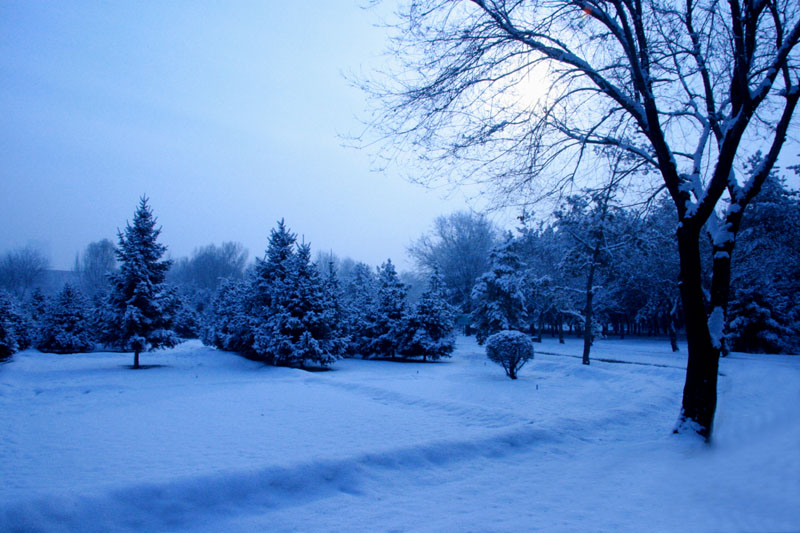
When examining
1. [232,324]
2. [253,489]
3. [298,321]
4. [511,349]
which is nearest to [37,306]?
[232,324]

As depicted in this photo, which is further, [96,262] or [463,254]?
[96,262]

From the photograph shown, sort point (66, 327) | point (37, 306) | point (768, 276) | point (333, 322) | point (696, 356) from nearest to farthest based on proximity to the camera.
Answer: point (696, 356) → point (333, 322) → point (768, 276) → point (66, 327) → point (37, 306)

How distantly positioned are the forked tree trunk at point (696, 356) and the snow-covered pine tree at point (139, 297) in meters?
23.4

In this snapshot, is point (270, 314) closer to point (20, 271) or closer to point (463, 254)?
point (463, 254)

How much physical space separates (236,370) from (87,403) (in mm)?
10222

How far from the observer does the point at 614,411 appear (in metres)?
9.35

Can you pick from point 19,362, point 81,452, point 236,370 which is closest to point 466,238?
point 236,370

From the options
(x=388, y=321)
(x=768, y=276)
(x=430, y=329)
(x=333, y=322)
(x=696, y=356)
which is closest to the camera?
(x=696, y=356)

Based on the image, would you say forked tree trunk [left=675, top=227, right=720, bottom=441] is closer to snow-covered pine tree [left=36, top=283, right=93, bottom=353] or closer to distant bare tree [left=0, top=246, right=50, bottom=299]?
snow-covered pine tree [left=36, top=283, right=93, bottom=353]

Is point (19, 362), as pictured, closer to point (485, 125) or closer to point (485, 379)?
point (485, 379)

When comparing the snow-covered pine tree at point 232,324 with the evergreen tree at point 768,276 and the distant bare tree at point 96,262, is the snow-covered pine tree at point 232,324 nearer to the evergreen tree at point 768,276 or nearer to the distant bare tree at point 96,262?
the evergreen tree at point 768,276

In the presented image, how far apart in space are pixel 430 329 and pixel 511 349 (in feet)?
34.6

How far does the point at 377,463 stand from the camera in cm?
586

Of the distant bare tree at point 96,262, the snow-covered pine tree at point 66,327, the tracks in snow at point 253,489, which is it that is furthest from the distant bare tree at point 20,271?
the tracks in snow at point 253,489
